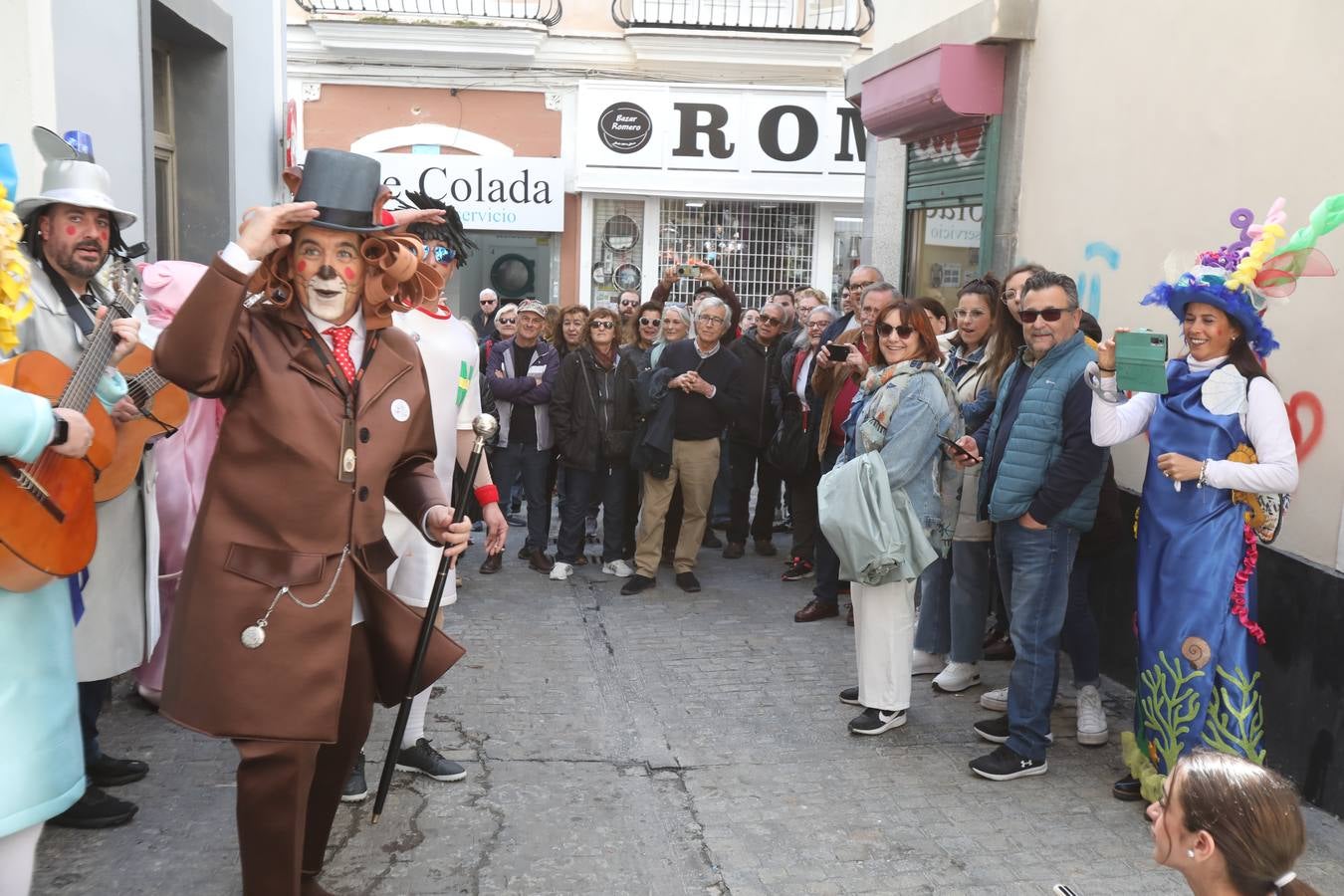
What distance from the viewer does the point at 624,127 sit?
16.5 m

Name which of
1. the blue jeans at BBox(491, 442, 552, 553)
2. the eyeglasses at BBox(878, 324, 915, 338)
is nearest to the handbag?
the blue jeans at BBox(491, 442, 552, 553)

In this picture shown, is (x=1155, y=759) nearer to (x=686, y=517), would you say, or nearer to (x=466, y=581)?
(x=686, y=517)

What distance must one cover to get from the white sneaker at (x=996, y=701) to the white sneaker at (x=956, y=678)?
224mm

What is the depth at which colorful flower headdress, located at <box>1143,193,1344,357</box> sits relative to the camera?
14.0 feet

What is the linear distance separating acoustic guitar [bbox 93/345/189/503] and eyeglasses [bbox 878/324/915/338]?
287 centimetres

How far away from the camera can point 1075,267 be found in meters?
7.17

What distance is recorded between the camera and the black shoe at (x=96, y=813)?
4281 mm

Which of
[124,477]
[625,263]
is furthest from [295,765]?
[625,263]

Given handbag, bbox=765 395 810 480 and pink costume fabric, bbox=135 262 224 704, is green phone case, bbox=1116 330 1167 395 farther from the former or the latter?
handbag, bbox=765 395 810 480

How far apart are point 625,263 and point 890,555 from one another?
12239mm

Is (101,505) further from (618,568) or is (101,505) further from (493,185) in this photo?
(493,185)

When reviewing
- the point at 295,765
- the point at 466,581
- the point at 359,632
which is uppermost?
the point at 359,632

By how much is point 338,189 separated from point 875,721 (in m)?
3.35

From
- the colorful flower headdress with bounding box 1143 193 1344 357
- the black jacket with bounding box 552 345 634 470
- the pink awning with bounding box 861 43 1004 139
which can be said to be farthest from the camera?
the black jacket with bounding box 552 345 634 470
